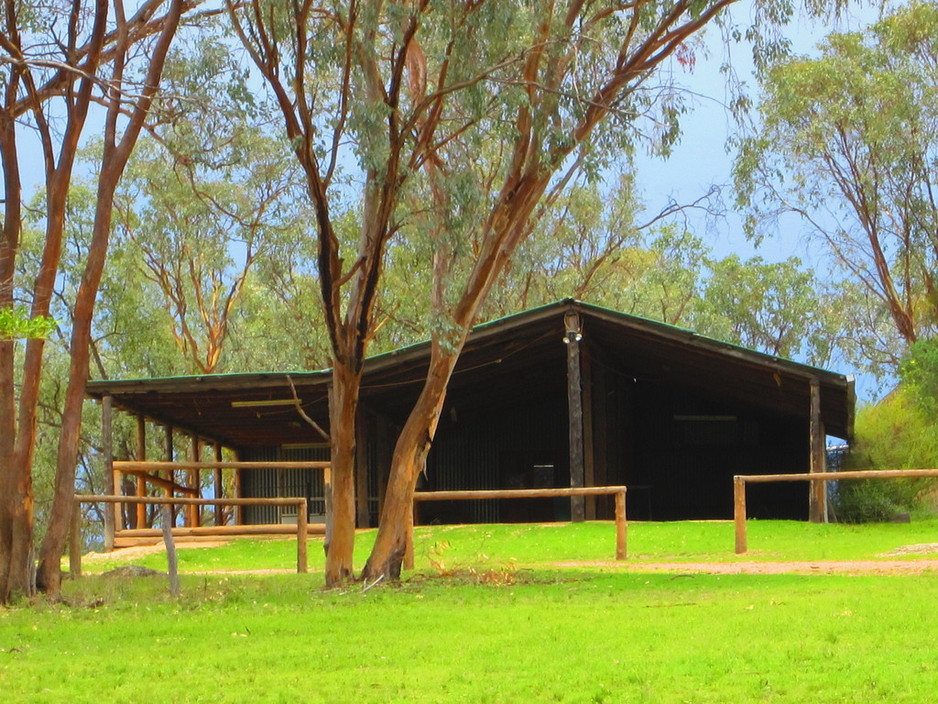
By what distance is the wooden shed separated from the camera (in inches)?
824

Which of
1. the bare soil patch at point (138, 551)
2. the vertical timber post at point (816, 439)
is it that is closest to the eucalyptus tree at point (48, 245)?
the bare soil patch at point (138, 551)

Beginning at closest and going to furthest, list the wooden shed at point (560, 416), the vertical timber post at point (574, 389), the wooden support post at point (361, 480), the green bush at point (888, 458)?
the green bush at point (888, 458)
the vertical timber post at point (574, 389)
the wooden shed at point (560, 416)
the wooden support post at point (361, 480)

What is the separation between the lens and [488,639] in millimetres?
8742

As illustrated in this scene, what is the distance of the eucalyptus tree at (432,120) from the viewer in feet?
41.0

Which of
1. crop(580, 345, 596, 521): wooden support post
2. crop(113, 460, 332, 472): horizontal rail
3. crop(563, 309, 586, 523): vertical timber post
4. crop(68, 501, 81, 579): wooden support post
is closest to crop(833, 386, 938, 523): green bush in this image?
crop(580, 345, 596, 521): wooden support post

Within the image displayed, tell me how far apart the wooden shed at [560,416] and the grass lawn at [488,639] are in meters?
6.89

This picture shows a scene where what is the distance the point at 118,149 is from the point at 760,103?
21827 millimetres

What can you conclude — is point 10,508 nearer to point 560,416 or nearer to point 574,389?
point 574,389

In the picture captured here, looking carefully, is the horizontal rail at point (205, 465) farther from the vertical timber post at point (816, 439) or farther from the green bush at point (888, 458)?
the green bush at point (888, 458)

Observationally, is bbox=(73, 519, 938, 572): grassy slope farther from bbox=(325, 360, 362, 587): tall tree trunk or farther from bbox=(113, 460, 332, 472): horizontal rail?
bbox=(325, 360, 362, 587): tall tree trunk

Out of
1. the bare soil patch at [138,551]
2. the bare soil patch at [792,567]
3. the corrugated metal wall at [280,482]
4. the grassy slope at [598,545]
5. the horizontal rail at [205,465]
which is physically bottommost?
the bare soil patch at [138,551]

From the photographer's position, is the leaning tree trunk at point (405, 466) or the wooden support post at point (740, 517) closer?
the leaning tree trunk at point (405, 466)

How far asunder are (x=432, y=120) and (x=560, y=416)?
52.3 feet

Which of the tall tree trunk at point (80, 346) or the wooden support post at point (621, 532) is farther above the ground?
the tall tree trunk at point (80, 346)
